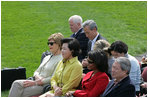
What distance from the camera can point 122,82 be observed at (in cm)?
525

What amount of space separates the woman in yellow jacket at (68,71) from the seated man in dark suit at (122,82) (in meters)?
0.76

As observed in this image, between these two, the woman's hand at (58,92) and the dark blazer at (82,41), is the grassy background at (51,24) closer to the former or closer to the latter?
the dark blazer at (82,41)

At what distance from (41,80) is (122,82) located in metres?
1.95

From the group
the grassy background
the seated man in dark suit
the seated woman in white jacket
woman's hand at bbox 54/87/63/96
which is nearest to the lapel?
the seated man in dark suit

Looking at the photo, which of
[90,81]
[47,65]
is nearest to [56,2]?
[47,65]

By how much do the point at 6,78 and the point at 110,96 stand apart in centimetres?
369

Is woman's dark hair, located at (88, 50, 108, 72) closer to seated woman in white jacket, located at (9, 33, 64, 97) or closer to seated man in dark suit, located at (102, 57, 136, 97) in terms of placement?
seated man in dark suit, located at (102, 57, 136, 97)

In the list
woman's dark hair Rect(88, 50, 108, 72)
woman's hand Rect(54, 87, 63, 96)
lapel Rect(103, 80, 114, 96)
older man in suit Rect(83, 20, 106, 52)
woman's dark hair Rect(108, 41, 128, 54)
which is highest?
older man in suit Rect(83, 20, 106, 52)

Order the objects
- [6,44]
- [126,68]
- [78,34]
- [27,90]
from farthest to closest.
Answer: [6,44] < [78,34] < [27,90] < [126,68]

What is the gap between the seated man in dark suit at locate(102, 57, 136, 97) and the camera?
5195mm

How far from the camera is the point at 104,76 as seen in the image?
5.57 metres

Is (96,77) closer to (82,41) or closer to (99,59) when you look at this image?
(99,59)

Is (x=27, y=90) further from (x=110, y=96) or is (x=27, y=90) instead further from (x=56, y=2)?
(x=56, y=2)

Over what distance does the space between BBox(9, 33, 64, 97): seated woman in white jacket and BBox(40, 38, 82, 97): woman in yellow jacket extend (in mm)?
466
